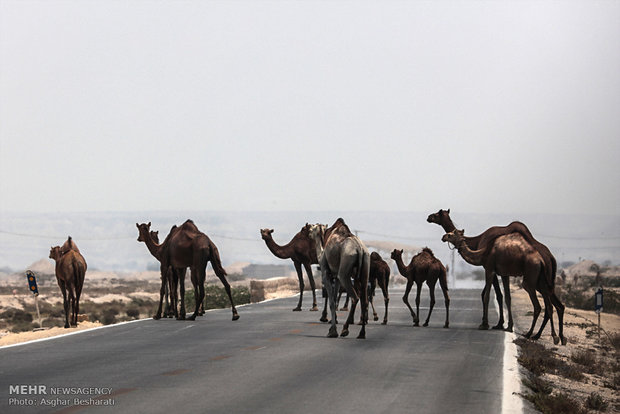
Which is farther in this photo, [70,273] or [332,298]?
[70,273]

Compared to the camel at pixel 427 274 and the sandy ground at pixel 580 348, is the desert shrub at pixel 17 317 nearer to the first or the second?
the sandy ground at pixel 580 348

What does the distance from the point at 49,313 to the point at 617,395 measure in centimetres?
4117

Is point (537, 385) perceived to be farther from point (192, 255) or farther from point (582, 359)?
point (192, 255)

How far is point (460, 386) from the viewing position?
45.8ft

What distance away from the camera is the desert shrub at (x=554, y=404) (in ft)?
43.4

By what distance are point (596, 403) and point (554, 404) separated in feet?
7.53

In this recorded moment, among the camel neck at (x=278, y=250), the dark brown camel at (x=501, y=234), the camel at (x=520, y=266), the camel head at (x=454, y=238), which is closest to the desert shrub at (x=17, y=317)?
the camel neck at (x=278, y=250)

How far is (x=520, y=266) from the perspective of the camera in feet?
76.3

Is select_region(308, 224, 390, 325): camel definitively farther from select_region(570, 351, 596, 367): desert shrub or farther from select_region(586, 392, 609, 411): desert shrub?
select_region(586, 392, 609, 411): desert shrub

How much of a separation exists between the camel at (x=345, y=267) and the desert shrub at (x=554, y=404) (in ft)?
21.5

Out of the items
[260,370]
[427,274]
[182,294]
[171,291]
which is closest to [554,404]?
[260,370]

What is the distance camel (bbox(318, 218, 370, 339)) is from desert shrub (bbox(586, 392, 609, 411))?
19.0 feet

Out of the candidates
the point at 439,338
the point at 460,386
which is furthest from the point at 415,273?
the point at 460,386

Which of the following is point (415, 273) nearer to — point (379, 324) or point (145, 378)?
point (379, 324)
